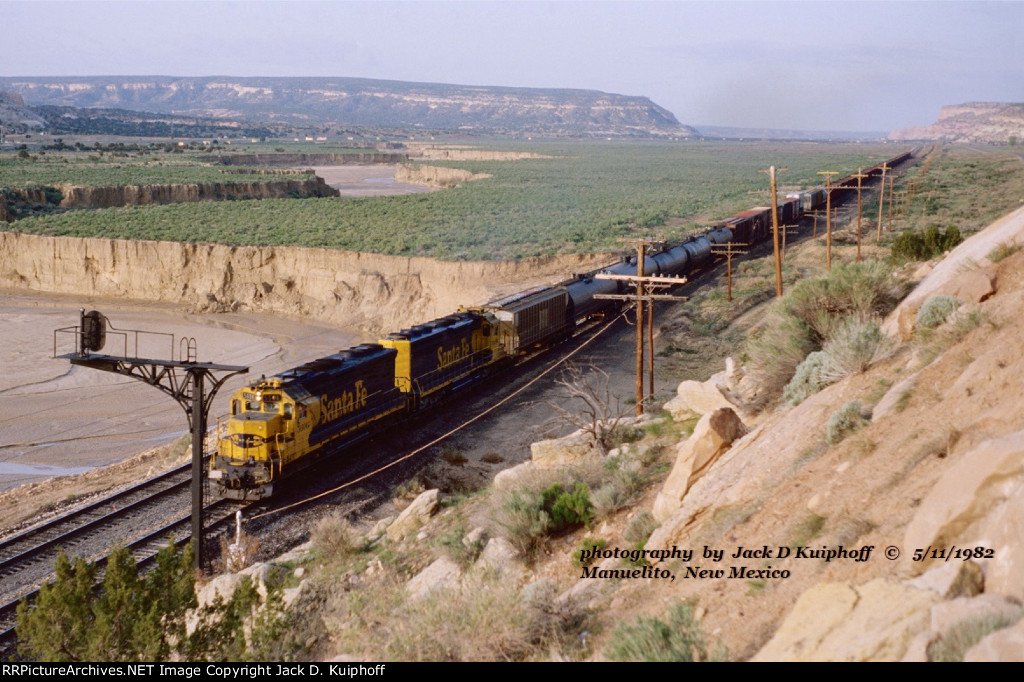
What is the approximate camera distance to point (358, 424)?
80.9ft

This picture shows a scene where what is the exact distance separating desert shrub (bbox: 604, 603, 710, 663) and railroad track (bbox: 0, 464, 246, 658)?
1252 centimetres

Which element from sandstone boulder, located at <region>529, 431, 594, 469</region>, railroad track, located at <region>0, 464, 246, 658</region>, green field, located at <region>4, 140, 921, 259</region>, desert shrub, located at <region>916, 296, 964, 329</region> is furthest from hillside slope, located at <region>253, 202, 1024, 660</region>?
green field, located at <region>4, 140, 921, 259</region>

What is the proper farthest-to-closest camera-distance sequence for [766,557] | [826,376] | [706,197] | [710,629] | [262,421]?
[706,197] → [262,421] → [826,376] → [766,557] → [710,629]

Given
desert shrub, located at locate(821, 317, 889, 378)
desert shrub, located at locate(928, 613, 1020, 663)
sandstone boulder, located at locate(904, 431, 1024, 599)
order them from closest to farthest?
desert shrub, located at locate(928, 613, 1020, 663) < sandstone boulder, located at locate(904, 431, 1024, 599) < desert shrub, located at locate(821, 317, 889, 378)

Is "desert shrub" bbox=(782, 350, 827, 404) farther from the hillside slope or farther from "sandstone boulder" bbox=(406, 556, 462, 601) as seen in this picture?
"sandstone boulder" bbox=(406, 556, 462, 601)

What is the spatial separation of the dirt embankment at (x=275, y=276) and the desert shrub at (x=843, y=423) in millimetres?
35791

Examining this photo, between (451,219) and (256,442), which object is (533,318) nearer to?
(256,442)

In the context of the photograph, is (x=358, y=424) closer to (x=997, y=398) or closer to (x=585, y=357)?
(x=585, y=357)

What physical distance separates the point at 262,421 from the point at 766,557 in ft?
47.5

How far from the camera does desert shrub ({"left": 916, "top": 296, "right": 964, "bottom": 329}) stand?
13879 millimetres

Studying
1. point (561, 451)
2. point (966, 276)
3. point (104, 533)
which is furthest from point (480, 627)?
point (104, 533)

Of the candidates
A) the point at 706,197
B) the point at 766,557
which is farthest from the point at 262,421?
the point at 706,197

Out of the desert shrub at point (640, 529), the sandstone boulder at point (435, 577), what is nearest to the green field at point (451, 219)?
the sandstone boulder at point (435, 577)

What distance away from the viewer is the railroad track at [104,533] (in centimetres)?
1736
